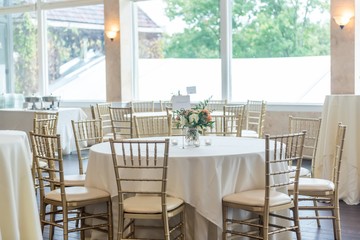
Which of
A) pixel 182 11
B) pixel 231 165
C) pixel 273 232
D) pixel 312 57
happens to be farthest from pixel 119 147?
pixel 182 11

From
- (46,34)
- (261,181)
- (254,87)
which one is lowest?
(261,181)

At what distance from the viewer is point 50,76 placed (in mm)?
12531

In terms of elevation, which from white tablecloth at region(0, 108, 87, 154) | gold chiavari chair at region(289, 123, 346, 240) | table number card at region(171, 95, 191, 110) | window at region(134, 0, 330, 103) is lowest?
gold chiavari chair at region(289, 123, 346, 240)

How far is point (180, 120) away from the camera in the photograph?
476 cm

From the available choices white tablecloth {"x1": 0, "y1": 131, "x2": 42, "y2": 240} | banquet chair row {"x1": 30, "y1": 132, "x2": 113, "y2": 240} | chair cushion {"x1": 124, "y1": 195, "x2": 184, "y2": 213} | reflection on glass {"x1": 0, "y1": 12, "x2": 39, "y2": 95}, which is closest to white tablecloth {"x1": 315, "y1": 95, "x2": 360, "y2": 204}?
chair cushion {"x1": 124, "y1": 195, "x2": 184, "y2": 213}

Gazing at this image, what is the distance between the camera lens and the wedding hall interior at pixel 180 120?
4.02 m

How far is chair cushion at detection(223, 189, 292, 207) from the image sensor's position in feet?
12.9

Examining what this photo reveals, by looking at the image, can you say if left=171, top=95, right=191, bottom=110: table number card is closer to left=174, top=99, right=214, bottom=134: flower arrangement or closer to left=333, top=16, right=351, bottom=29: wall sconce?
left=174, top=99, right=214, bottom=134: flower arrangement

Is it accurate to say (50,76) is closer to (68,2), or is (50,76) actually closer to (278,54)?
(68,2)

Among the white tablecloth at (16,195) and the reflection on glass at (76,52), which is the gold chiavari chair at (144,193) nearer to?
the white tablecloth at (16,195)

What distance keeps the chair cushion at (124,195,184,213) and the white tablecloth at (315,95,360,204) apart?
2.92 meters

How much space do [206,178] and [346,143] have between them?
2.80 meters

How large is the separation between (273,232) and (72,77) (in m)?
8.96

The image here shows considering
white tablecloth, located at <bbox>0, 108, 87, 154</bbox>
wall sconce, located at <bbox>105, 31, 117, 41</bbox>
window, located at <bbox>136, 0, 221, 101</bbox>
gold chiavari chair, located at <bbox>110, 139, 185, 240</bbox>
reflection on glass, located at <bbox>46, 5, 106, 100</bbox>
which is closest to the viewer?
gold chiavari chair, located at <bbox>110, 139, 185, 240</bbox>
